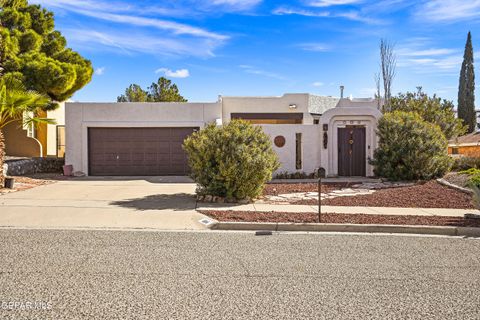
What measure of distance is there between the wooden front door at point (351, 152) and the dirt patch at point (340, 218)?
30.3 ft

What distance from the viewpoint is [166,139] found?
18.9 m

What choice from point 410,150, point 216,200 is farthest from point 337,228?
point 410,150

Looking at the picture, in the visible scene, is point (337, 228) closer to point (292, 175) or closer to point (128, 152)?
point (292, 175)

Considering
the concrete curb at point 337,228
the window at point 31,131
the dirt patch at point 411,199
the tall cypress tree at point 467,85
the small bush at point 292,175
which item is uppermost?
the tall cypress tree at point 467,85

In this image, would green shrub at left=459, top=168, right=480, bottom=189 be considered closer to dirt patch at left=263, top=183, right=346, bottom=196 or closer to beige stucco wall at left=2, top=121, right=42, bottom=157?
dirt patch at left=263, top=183, right=346, bottom=196

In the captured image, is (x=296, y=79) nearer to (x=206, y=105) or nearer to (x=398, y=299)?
(x=206, y=105)

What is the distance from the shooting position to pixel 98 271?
16.9ft

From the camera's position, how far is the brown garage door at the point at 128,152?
18797 millimetres

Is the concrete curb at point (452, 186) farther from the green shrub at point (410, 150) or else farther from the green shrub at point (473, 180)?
the green shrub at point (410, 150)

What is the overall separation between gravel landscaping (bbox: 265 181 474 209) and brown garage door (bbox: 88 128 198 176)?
7.16 m

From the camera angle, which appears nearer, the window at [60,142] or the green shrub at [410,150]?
the green shrub at [410,150]

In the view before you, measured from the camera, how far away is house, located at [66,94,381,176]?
59.6ft

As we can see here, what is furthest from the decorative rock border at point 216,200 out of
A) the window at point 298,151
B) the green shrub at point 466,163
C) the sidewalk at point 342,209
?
the green shrub at point 466,163

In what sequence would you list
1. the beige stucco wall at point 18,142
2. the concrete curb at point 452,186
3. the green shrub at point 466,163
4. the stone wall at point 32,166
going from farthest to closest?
1. the beige stucco wall at point 18,142
2. the stone wall at point 32,166
3. the green shrub at point 466,163
4. the concrete curb at point 452,186
